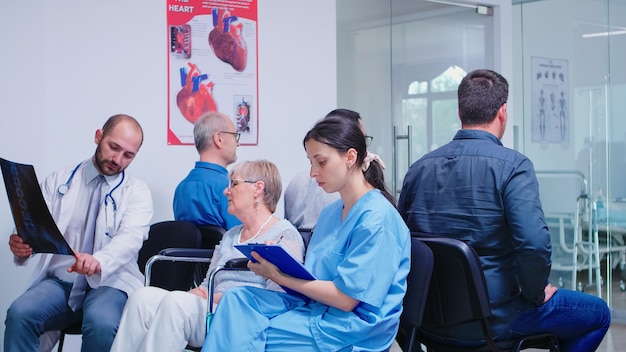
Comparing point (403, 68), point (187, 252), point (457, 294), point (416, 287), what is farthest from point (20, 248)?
point (403, 68)

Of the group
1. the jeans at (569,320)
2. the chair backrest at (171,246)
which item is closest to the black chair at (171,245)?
the chair backrest at (171,246)

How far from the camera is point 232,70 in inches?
193

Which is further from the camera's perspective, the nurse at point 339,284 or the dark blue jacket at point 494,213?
the dark blue jacket at point 494,213

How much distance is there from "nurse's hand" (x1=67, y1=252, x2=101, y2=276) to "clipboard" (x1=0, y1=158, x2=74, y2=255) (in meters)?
0.08

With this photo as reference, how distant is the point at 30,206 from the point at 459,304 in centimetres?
162

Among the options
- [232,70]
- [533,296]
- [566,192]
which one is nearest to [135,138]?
[232,70]

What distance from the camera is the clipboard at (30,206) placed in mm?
3150

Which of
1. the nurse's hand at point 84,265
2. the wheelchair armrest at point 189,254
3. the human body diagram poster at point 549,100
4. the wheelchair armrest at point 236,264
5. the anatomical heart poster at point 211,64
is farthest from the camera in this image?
the human body diagram poster at point 549,100

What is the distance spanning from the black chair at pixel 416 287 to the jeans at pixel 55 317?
3.82ft

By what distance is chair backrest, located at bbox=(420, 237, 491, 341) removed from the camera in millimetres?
2875

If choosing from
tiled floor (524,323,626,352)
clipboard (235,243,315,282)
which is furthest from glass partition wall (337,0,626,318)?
clipboard (235,243,315,282)

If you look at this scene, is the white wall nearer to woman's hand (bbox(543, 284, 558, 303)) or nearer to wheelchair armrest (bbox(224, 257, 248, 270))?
wheelchair armrest (bbox(224, 257, 248, 270))

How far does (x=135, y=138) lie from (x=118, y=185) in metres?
0.22

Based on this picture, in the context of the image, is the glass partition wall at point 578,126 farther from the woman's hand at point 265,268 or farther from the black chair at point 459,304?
the woman's hand at point 265,268
